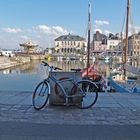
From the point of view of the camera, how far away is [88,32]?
131ft

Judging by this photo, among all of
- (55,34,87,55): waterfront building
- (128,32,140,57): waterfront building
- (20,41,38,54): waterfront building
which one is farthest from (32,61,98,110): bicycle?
(55,34,87,55): waterfront building

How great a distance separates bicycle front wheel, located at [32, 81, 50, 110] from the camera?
28.2ft

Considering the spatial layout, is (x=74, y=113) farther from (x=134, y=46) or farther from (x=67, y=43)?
(x=67, y=43)

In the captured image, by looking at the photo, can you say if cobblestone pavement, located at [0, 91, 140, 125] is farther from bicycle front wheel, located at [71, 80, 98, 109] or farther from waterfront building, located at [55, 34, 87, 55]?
waterfront building, located at [55, 34, 87, 55]

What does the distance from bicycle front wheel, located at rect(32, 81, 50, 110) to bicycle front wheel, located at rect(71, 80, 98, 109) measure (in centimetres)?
67

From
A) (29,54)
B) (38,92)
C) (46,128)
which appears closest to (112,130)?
(46,128)

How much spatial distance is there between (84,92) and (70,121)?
1.64 metres

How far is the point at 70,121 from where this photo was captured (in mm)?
7133

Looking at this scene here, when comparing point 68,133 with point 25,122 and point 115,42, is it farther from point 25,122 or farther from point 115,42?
point 115,42

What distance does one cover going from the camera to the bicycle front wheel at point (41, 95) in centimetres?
859

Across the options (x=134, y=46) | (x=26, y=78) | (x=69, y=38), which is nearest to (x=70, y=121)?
(x=26, y=78)

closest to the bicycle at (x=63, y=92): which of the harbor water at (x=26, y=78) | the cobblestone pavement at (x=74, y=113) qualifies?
the cobblestone pavement at (x=74, y=113)

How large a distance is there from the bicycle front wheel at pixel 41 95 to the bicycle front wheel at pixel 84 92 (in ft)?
2.21

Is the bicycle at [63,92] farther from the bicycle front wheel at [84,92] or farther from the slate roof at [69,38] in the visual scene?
the slate roof at [69,38]
